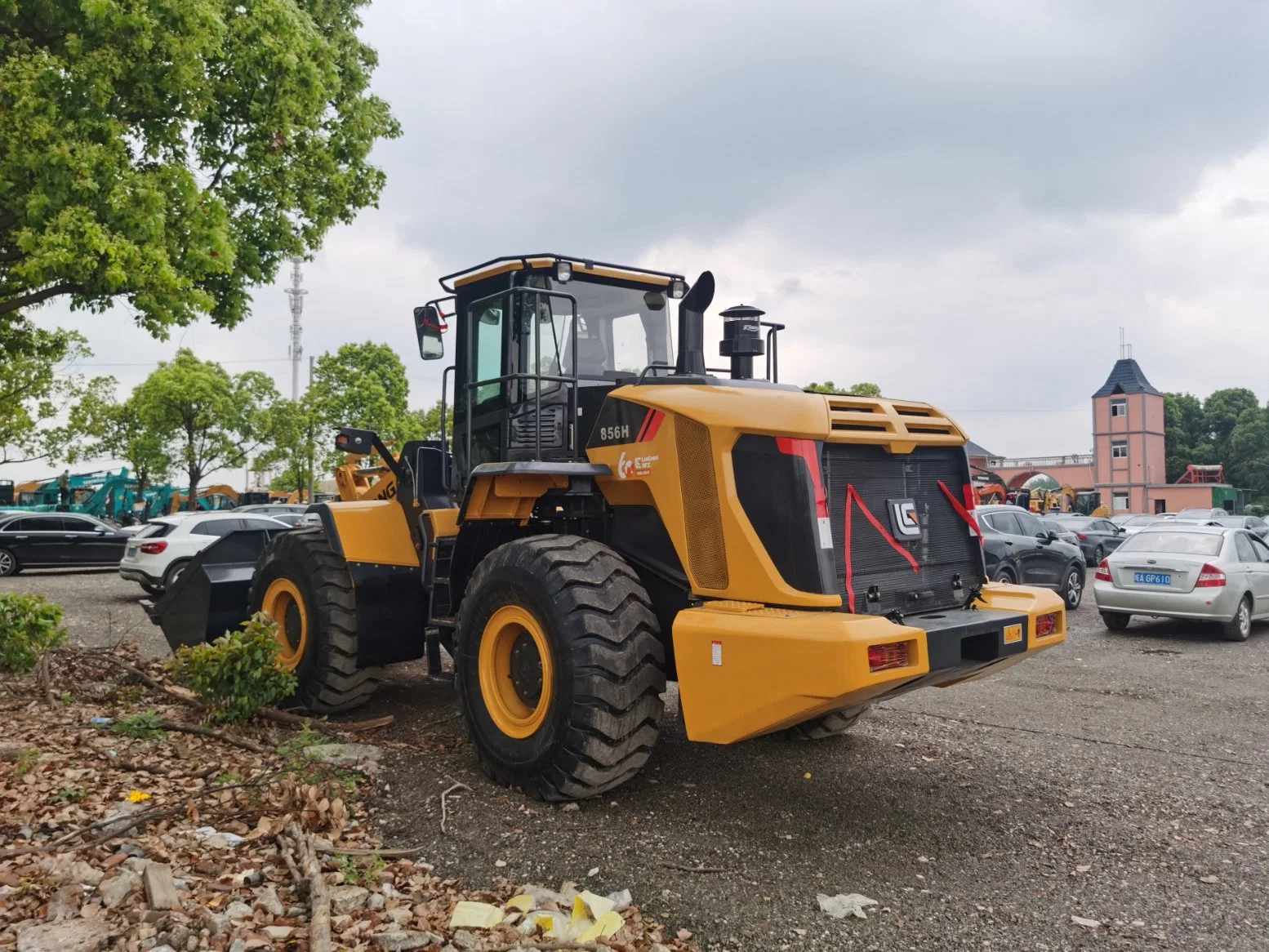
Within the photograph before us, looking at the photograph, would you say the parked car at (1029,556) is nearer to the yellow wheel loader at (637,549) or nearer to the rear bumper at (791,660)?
the yellow wheel loader at (637,549)

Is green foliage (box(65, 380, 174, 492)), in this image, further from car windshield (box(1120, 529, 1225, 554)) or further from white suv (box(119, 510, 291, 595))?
car windshield (box(1120, 529, 1225, 554))

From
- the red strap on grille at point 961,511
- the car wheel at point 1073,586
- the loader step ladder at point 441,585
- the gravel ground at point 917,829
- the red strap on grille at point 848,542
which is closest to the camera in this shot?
the gravel ground at point 917,829

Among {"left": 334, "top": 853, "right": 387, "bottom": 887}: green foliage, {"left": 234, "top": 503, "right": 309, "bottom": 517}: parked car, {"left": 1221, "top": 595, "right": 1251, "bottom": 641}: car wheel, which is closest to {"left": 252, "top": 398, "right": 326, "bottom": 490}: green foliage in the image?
{"left": 234, "top": 503, "right": 309, "bottom": 517}: parked car

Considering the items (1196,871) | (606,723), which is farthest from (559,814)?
(1196,871)

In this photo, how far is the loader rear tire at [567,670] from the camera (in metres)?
4.78

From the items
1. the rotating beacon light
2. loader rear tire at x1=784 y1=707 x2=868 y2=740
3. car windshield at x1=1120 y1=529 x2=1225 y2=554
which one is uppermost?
the rotating beacon light

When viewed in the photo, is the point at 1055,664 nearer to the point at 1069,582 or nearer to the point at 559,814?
the point at 1069,582

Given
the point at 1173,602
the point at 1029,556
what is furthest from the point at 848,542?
the point at 1029,556

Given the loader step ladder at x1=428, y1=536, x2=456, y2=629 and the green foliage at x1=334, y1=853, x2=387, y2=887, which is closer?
the green foliage at x1=334, y1=853, x2=387, y2=887

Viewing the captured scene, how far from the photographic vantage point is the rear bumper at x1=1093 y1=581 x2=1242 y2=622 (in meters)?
12.0

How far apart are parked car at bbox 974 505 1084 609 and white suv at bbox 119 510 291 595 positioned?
11.0 metres

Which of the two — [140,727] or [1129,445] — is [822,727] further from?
[1129,445]

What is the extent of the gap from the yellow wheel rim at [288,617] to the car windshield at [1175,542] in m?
10.7

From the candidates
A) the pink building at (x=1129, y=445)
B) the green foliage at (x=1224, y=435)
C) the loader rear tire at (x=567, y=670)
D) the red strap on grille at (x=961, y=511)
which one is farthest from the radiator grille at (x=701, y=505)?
the green foliage at (x=1224, y=435)
